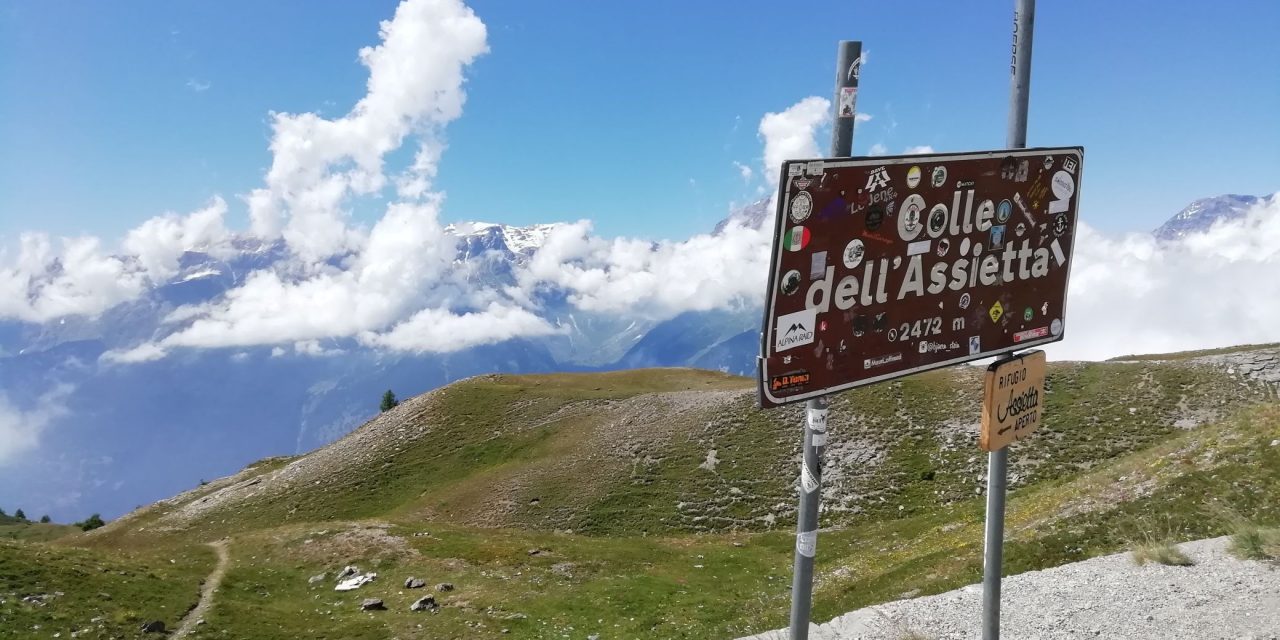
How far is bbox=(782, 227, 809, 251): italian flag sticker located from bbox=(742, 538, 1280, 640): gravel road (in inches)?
350

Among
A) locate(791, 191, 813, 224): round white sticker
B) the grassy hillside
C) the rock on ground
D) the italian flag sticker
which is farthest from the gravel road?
the rock on ground

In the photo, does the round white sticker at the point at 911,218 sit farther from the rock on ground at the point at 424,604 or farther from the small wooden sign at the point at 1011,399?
the rock on ground at the point at 424,604

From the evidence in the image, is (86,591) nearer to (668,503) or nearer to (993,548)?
(668,503)

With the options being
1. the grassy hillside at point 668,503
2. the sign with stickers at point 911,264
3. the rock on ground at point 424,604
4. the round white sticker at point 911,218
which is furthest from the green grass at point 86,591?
the round white sticker at point 911,218

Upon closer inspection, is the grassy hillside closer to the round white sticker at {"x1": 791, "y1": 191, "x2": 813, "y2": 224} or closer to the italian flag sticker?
the italian flag sticker

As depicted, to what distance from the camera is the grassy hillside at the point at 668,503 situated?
72.4 ft

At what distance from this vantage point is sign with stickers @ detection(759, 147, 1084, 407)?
5.57 metres

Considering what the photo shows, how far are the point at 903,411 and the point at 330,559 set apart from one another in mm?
44218

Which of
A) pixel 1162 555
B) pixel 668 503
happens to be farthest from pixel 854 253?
pixel 668 503

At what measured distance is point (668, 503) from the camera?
161 ft

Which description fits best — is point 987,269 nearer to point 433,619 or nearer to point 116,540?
point 433,619

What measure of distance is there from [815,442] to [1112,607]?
33.0 feet

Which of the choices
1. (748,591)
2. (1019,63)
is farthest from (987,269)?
(748,591)

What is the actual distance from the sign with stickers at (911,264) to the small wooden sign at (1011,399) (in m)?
0.21
